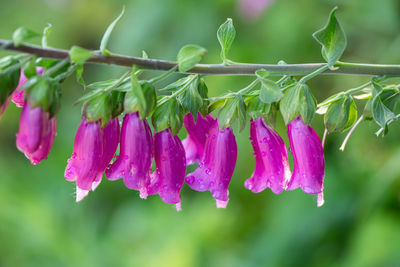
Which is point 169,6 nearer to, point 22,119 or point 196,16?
point 196,16

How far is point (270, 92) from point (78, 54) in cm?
34

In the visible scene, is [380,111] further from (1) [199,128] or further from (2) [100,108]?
(2) [100,108]

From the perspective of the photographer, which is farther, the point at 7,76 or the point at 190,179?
the point at 190,179

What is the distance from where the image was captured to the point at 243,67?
1032 millimetres

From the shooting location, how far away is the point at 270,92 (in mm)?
1004

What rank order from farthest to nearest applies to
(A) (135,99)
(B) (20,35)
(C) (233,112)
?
(C) (233,112) → (A) (135,99) → (B) (20,35)

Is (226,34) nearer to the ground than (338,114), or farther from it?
farther from it

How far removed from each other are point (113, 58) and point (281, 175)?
1.42ft

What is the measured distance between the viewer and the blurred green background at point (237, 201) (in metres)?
2.24

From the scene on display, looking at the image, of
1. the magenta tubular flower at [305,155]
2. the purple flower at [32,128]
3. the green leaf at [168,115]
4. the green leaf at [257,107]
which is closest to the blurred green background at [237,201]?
the magenta tubular flower at [305,155]

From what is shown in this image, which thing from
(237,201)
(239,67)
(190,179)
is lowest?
(237,201)

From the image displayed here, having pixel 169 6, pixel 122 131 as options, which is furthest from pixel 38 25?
pixel 122 131

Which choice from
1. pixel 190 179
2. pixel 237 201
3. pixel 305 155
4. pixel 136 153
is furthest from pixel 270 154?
pixel 237 201

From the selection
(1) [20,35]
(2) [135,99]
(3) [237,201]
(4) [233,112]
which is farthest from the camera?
(3) [237,201]
